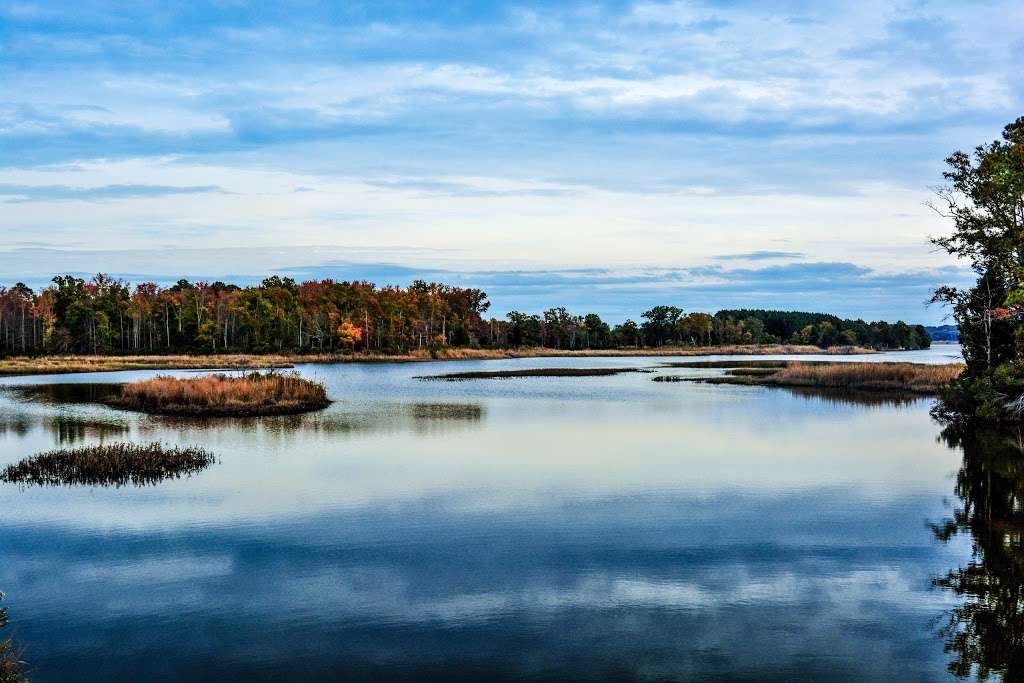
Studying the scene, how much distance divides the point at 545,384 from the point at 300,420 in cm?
2751

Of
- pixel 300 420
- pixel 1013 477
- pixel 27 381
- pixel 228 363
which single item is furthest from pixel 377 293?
pixel 1013 477

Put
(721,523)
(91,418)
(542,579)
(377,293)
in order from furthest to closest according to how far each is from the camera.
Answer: (377,293), (91,418), (721,523), (542,579)

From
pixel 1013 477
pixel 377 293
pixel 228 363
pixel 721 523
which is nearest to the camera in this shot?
pixel 721 523

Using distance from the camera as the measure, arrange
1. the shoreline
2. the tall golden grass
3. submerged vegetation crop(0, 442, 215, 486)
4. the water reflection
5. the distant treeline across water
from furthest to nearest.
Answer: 1. the distant treeline across water
2. the shoreline
3. the tall golden grass
4. the water reflection
5. submerged vegetation crop(0, 442, 215, 486)

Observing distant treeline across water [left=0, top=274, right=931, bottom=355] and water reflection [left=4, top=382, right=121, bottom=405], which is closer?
water reflection [left=4, top=382, right=121, bottom=405]

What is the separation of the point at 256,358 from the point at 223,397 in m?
52.8

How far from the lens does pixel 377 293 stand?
13512 centimetres

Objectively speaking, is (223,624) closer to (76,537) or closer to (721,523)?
(76,537)

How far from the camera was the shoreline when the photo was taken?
7519cm

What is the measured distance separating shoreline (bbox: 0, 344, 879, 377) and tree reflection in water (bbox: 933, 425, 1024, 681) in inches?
2037

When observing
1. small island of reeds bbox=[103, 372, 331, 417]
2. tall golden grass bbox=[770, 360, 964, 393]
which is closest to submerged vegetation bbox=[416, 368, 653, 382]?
tall golden grass bbox=[770, 360, 964, 393]

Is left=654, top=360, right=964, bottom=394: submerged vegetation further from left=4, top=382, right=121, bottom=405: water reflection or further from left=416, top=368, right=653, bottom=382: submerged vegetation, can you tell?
left=4, top=382, right=121, bottom=405: water reflection

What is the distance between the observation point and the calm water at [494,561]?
11000mm

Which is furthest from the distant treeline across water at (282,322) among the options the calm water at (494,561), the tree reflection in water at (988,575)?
the tree reflection in water at (988,575)
